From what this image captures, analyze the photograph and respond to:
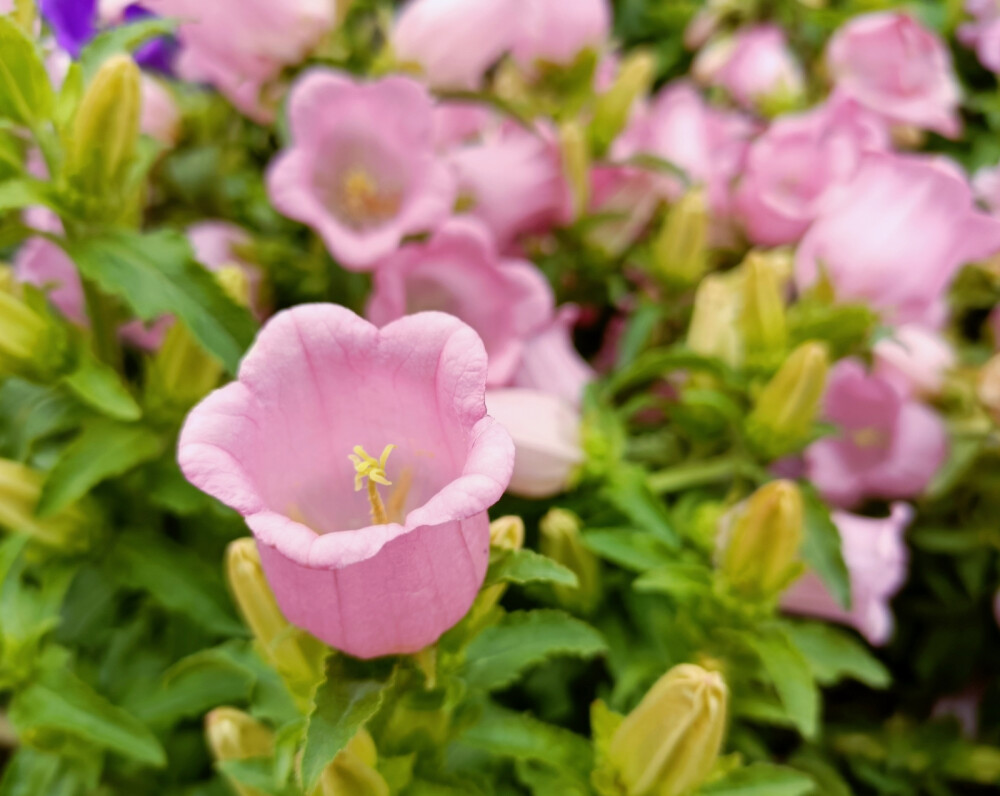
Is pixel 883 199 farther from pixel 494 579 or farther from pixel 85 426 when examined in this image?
pixel 85 426

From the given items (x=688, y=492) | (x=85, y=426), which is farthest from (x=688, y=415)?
(x=85, y=426)

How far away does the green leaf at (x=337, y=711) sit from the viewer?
533 mm

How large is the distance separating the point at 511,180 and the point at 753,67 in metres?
0.66

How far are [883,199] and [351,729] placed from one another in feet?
2.95

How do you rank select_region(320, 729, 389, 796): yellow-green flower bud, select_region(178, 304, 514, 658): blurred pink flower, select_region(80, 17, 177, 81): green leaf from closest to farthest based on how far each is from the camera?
select_region(178, 304, 514, 658): blurred pink flower → select_region(320, 729, 389, 796): yellow-green flower bud → select_region(80, 17, 177, 81): green leaf

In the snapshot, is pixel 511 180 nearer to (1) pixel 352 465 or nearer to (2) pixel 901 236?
(2) pixel 901 236

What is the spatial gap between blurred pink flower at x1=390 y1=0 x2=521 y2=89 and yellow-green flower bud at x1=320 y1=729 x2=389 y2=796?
91 centimetres

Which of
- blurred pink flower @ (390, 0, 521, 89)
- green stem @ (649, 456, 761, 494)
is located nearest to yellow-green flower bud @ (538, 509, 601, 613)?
green stem @ (649, 456, 761, 494)

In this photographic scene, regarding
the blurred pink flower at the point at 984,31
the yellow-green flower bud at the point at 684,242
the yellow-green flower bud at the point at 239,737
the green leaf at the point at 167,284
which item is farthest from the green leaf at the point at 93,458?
the blurred pink flower at the point at 984,31

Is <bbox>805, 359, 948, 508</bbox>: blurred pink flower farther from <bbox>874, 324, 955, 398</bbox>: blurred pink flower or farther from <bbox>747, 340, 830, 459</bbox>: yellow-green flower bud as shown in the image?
<bbox>747, 340, 830, 459</bbox>: yellow-green flower bud

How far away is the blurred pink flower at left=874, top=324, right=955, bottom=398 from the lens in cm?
118

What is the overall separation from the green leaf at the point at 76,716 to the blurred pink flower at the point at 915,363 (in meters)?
0.99

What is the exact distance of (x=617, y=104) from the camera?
1266 mm

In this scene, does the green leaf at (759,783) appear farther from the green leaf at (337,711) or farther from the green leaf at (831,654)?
the green leaf at (337,711)
